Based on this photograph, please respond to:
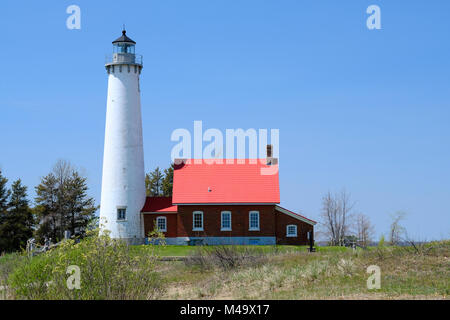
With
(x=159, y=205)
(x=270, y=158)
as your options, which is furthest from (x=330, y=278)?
(x=270, y=158)

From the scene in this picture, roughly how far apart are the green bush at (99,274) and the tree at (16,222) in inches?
1414

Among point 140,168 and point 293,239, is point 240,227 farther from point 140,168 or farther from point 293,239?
point 140,168

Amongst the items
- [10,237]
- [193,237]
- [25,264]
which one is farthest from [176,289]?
[10,237]

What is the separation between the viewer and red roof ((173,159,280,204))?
42969 millimetres

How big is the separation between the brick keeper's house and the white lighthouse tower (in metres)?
1.49

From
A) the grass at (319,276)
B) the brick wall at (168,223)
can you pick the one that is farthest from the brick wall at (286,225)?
the grass at (319,276)

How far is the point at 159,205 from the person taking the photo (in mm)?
44094

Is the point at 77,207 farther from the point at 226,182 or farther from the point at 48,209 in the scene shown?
the point at 226,182

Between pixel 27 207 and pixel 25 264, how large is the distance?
121ft

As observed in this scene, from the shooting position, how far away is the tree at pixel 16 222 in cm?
4981

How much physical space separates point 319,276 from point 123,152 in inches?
972

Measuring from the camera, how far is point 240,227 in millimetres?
42969

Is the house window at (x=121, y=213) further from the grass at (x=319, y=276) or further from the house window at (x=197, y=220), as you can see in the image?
the grass at (x=319, y=276)
